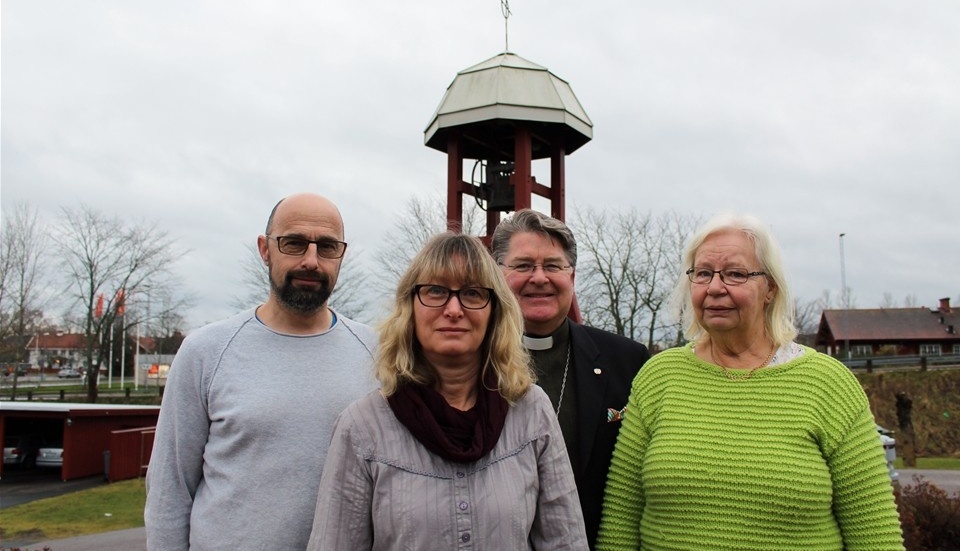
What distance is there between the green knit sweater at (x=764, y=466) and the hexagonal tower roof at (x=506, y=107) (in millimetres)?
6443

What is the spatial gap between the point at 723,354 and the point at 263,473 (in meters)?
1.79

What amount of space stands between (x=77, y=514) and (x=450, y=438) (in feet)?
45.9

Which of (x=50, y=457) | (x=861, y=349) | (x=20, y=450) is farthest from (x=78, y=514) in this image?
(x=861, y=349)

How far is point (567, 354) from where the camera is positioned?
3.17m

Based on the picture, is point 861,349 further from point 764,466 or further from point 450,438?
point 450,438

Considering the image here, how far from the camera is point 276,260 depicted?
2771 mm

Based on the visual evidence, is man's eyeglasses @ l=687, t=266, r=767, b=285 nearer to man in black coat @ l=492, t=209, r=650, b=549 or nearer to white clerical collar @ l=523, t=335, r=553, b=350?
man in black coat @ l=492, t=209, r=650, b=549

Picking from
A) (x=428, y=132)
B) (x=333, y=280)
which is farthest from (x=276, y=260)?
(x=428, y=132)

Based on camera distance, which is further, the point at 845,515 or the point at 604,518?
the point at 604,518

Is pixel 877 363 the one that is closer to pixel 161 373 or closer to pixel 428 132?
pixel 428 132

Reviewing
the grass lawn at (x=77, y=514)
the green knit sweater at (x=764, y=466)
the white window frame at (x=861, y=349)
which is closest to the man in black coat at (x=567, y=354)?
the green knit sweater at (x=764, y=466)

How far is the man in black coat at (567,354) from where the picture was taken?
9.39 feet

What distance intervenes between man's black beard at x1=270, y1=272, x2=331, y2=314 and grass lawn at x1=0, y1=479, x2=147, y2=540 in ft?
35.4

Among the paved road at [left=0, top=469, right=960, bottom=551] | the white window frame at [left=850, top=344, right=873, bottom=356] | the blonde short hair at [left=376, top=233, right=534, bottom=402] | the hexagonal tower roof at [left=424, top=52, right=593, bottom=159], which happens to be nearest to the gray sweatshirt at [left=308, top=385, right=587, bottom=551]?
the blonde short hair at [left=376, top=233, right=534, bottom=402]
